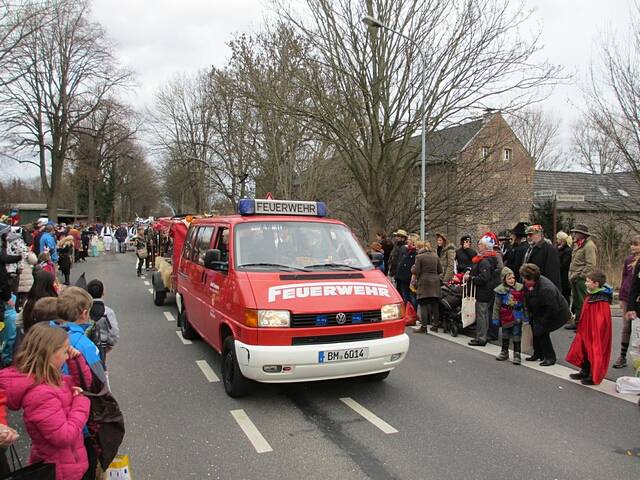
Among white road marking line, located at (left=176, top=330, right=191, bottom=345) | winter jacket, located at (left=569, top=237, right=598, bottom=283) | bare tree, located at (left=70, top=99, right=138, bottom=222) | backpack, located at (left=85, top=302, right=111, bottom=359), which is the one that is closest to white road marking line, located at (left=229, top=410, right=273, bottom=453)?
backpack, located at (left=85, top=302, right=111, bottom=359)

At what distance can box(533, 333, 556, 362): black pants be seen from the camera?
685 centimetres

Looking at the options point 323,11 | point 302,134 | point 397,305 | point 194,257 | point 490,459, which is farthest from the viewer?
point 302,134


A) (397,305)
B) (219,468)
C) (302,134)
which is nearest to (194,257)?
(397,305)

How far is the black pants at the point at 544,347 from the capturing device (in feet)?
22.5

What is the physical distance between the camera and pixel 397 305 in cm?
541

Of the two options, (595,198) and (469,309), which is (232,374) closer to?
(469,309)

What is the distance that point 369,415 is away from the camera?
492 cm

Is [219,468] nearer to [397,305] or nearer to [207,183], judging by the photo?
[397,305]

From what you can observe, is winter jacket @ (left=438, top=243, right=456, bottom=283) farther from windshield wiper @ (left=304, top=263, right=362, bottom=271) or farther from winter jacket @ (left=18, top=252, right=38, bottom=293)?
winter jacket @ (left=18, top=252, right=38, bottom=293)

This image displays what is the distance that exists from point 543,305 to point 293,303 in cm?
366

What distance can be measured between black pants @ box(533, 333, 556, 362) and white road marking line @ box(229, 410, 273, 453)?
4.35 m

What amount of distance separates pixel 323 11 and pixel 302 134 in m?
5.61

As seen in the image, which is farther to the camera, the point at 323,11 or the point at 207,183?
the point at 207,183

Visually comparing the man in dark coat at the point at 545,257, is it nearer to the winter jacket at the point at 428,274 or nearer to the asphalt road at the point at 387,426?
the winter jacket at the point at 428,274
